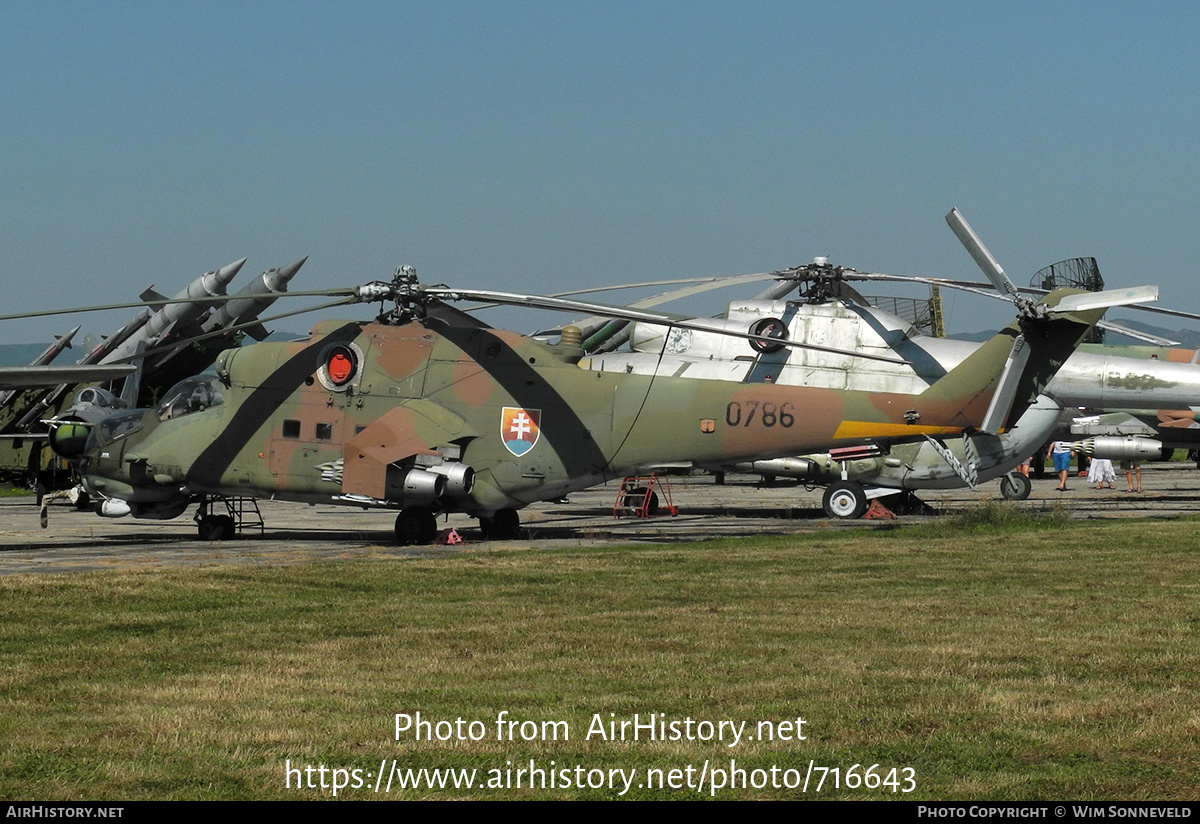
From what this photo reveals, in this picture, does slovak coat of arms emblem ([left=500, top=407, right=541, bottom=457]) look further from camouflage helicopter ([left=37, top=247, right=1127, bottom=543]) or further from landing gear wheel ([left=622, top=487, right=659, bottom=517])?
landing gear wheel ([left=622, top=487, right=659, bottom=517])

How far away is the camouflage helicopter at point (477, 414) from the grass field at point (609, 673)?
444 cm

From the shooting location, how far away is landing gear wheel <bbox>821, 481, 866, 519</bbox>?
29016 mm

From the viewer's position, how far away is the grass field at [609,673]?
700cm

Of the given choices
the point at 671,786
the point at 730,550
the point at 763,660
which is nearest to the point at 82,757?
the point at 671,786

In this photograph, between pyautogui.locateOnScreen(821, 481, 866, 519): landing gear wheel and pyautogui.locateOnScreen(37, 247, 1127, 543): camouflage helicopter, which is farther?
pyautogui.locateOnScreen(821, 481, 866, 519): landing gear wheel

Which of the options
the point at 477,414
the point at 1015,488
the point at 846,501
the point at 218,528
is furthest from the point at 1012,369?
the point at 1015,488

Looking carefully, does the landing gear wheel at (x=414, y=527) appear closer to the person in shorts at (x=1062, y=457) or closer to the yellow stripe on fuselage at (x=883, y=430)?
the yellow stripe on fuselage at (x=883, y=430)

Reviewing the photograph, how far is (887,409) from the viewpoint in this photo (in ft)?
69.6

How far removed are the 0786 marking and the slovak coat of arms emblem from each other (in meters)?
3.19

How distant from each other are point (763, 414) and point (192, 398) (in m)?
9.90

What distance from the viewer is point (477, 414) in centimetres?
2203

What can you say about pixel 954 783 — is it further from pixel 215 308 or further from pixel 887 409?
pixel 215 308
